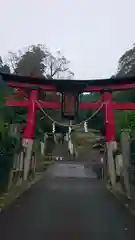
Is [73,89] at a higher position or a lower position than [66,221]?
higher

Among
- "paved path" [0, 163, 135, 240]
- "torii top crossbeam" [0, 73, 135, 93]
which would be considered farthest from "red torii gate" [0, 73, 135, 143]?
"paved path" [0, 163, 135, 240]

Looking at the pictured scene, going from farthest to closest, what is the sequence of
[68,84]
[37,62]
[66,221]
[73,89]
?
[37,62] < [73,89] < [68,84] < [66,221]

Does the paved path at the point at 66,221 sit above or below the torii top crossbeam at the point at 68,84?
below

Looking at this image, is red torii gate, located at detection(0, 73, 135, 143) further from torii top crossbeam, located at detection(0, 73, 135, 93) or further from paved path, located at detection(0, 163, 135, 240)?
paved path, located at detection(0, 163, 135, 240)

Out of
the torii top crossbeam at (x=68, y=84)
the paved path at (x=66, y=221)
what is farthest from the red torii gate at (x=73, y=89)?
the paved path at (x=66, y=221)

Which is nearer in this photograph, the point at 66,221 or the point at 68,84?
the point at 66,221

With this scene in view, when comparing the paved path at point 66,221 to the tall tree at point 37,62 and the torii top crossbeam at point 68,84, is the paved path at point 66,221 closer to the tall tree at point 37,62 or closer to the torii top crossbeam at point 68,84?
the torii top crossbeam at point 68,84

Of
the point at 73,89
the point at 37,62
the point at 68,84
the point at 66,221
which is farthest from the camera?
the point at 37,62

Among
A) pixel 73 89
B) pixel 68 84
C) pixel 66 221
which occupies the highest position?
pixel 68 84

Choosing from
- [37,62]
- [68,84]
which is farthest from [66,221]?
[37,62]

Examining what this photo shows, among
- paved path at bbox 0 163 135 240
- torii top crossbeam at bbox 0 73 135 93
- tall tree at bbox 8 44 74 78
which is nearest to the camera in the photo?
paved path at bbox 0 163 135 240

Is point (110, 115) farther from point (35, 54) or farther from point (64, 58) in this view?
point (64, 58)

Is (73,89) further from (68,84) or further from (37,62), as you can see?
(37,62)

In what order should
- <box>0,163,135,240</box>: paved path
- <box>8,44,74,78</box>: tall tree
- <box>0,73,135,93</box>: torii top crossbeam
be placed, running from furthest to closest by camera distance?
<box>8,44,74,78</box>: tall tree, <box>0,73,135,93</box>: torii top crossbeam, <box>0,163,135,240</box>: paved path
